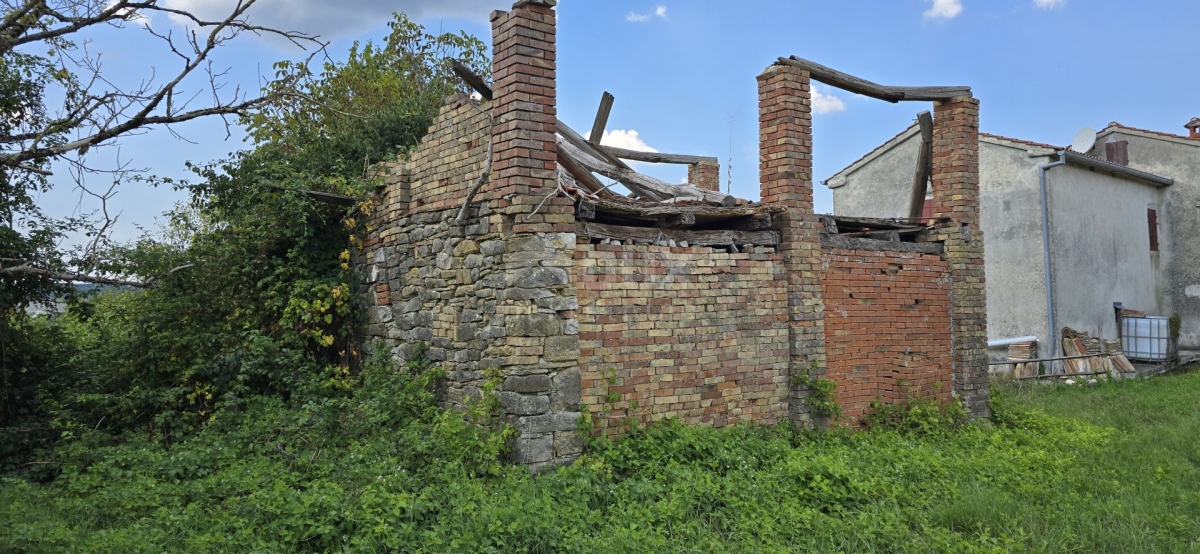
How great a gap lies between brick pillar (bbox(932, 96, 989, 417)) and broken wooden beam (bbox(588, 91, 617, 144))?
4.43 metres

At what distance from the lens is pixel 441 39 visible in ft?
54.8

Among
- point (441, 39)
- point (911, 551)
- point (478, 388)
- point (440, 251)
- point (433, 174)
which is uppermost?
point (441, 39)

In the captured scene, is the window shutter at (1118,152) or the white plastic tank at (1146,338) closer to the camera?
the white plastic tank at (1146,338)

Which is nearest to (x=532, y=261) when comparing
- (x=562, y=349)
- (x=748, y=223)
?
(x=562, y=349)

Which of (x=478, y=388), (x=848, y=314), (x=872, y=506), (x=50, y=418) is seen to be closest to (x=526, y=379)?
(x=478, y=388)

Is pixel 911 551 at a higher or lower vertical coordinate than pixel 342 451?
lower

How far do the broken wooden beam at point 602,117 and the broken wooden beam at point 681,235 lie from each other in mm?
2873

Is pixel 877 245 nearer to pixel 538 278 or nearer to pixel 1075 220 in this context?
pixel 538 278

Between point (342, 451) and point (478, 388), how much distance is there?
52.0 inches

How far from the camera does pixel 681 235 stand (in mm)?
7480

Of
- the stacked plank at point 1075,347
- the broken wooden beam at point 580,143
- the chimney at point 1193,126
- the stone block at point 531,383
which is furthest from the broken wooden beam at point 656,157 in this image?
the chimney at point 1193,126

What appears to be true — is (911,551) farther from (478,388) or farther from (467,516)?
(478,388)

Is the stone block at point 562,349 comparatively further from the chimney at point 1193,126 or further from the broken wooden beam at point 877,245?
the chimney at point 1193,126

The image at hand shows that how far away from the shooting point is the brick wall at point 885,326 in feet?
28.3
